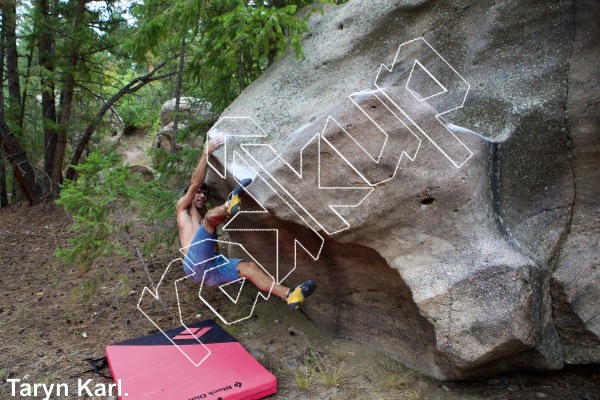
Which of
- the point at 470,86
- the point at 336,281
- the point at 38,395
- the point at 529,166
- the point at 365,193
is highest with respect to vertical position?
the point at 470,86

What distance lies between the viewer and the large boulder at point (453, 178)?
12.6ft

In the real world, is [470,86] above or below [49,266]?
above

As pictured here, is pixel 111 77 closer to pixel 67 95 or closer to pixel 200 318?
pixel 67 95

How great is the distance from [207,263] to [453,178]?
239 cm

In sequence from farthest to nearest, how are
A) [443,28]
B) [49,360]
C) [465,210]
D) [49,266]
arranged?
[49,266]
[49,360]
[443,28]
[465,210]

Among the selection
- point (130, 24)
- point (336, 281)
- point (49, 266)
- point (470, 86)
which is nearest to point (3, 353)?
point (49, 266)

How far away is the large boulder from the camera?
383 centimetres

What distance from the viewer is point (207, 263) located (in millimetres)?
4770

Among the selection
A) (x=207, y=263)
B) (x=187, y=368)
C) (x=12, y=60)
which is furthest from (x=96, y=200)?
(x=12, y=60)

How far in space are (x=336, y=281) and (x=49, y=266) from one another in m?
5.26

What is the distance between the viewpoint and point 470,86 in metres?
4.47

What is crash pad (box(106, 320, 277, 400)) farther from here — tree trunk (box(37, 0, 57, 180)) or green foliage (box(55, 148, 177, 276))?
tree trunk (box(37, 0, 57, 180))

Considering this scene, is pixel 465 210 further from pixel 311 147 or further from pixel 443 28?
pixel 443 28

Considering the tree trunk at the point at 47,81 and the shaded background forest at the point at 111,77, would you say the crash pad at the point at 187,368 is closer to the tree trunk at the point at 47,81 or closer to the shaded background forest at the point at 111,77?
the shaded background forest at the point at 111,77
